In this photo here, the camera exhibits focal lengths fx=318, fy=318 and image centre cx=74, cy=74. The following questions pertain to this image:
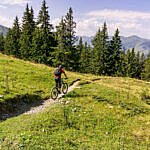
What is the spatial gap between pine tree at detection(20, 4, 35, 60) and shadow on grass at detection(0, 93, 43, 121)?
4358cm

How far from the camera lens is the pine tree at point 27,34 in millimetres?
72688

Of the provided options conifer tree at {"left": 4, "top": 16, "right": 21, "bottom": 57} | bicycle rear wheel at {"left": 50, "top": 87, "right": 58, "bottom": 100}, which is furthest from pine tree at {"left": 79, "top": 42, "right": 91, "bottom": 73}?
bicycle rear wheel at {"left": 50, "top": 87, "right": 58, "bottom": 100}

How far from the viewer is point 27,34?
241 ft

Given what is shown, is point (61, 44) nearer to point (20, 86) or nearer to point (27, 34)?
point (27, 34)

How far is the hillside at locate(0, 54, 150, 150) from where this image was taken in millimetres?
17719

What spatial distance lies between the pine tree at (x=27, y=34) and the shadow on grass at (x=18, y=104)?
43.6 meters

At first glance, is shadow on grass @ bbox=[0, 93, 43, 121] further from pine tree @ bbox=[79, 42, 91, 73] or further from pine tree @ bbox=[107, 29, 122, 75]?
pine tree @ bbox=[79, 42, 91, 73]

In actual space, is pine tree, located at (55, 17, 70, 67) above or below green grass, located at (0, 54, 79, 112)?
above

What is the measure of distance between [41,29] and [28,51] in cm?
851

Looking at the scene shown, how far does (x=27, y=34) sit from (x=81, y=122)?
53999 millimetres

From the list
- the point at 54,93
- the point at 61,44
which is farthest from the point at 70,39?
the point at 54,93

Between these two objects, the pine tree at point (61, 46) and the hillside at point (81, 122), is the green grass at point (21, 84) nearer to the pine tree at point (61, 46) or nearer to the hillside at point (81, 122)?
the hillside at point (81, 122)

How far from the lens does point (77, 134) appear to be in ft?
64.5

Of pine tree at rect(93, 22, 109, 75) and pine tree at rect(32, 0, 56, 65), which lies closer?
pine tree at rect(32, 0, 56, 65)
